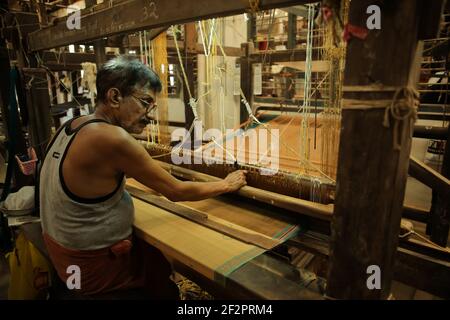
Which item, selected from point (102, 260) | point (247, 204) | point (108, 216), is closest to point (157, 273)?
point (102, 260)

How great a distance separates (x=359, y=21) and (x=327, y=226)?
1.15 meters

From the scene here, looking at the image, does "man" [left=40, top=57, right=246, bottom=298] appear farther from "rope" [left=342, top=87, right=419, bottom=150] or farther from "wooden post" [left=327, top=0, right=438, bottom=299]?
"rope" [left=342, top=87, right=419, bottom=150]

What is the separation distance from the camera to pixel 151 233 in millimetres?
1596

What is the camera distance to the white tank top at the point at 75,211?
152 centimetres

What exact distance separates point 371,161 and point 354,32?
1.25 feet

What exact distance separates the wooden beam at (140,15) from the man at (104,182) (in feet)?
0.84

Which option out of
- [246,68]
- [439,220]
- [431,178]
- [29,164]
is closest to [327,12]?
[431,178]

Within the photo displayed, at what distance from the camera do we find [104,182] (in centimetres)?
151

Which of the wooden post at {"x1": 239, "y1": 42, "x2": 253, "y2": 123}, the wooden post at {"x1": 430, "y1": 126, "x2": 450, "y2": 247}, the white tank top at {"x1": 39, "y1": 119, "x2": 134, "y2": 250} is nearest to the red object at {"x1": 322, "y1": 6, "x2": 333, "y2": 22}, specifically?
the white tank top at {"x1": 39, "y1": 119, "x2": 134, "y2": 250}

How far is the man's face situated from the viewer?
1598 mm

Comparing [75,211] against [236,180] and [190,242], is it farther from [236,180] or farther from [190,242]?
[236,180]

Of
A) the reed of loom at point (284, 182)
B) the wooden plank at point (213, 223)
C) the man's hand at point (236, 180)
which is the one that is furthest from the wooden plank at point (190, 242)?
the reed of loom at point (284, 182)
